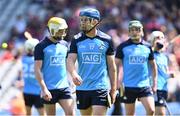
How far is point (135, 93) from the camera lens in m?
16.0

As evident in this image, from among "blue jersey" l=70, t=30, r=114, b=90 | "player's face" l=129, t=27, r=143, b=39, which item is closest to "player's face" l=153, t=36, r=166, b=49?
"player's face" l=129, t=27, r=143, b=39

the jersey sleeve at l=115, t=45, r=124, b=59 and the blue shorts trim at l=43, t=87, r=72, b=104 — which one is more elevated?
the jersey sleeve at l=115, t=45, r=124, b=59

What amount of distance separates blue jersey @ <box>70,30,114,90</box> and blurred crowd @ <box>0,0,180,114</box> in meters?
10.5

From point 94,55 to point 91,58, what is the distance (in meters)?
0.07

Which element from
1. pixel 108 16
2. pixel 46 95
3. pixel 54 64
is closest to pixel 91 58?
pixel 46 95

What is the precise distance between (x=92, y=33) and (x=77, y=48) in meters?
0.37

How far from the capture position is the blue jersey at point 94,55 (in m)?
13.9

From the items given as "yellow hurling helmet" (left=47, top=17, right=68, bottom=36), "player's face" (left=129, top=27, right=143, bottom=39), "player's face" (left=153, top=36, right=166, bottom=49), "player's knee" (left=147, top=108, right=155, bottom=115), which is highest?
"yellow hurling helmet" (left=47, top=17, right=68, bottom=36)

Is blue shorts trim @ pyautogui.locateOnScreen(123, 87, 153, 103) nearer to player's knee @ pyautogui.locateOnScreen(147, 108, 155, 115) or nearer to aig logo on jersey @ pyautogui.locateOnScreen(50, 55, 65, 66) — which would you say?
player's knee @ pyautogui.locateOnScreen(147, 108, 155, 115)

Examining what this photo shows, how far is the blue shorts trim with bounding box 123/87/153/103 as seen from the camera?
52.2ft

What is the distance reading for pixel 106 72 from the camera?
46.2 ft

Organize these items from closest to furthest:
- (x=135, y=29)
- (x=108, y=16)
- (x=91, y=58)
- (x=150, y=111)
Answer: (x=91, y=58), (x=150, y=111), (x=135, y=29), (x=108, y=16)

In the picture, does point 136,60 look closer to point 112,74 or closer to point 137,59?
point 137,59

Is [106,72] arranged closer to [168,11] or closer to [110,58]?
[110,58]
